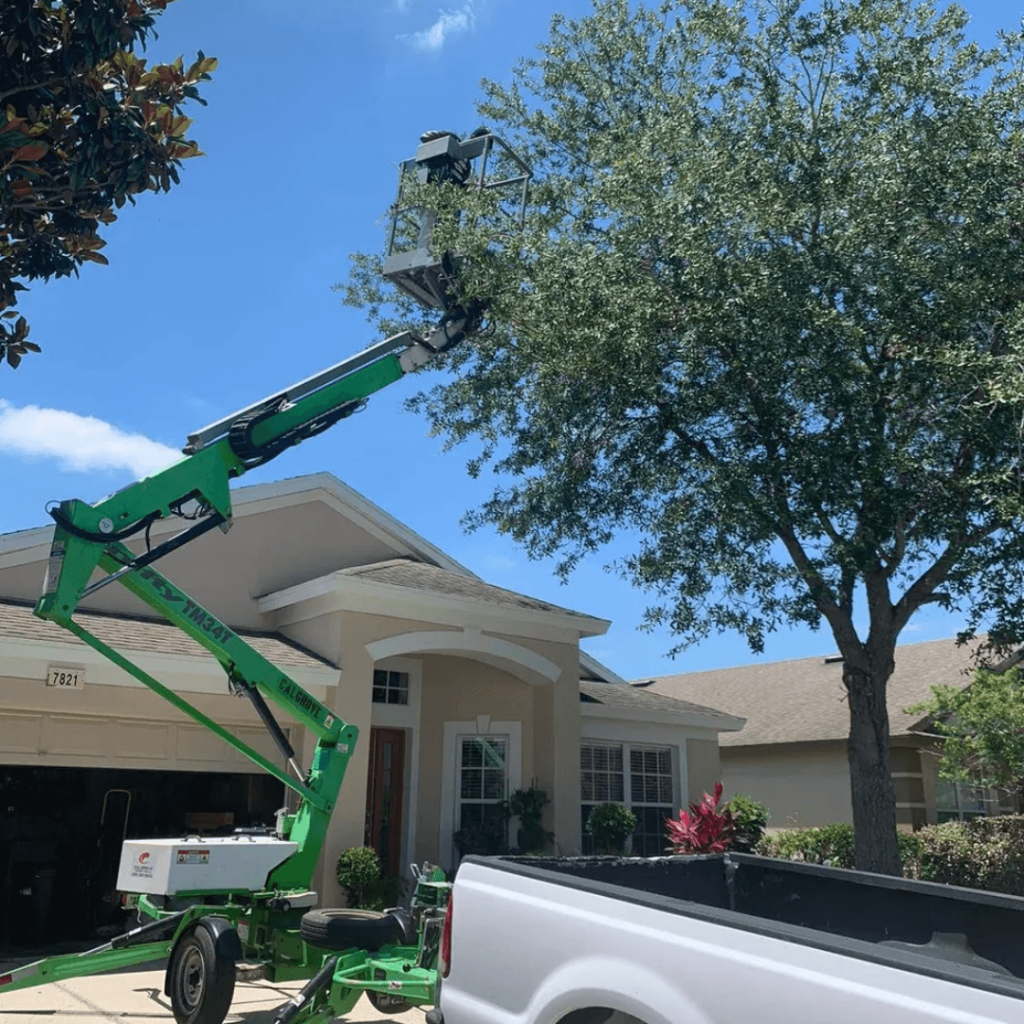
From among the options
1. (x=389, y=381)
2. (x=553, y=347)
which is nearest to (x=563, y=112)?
(x=553, y=347)

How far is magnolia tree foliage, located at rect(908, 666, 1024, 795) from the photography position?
19.4 metres

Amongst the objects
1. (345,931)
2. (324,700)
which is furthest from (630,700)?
(345,931)

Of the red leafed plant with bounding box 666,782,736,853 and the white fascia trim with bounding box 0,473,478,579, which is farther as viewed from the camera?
the red leafed plant with bounding box 666,782,736,853

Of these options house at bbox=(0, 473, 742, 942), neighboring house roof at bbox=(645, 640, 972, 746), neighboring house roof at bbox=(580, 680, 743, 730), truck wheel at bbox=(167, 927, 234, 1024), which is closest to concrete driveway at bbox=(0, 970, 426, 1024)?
truck wheel at bbox=(167, 927, 234, 1024)

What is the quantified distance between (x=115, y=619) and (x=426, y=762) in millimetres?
5046

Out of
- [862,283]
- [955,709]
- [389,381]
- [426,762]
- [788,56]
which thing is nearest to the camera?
[389,381]

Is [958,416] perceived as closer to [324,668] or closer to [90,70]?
[324,668]

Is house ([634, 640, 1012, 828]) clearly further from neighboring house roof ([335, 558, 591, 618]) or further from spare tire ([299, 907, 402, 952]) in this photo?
spare tire ([299, 907, 402, 952])

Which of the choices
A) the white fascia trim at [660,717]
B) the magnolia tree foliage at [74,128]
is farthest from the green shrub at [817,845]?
the magnolia tree foliage at [74,128]

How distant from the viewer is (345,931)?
320 inches

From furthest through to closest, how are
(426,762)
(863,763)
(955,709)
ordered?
(955,709) < (426,762) < (863,763)

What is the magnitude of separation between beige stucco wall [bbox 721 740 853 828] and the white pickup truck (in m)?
19.7

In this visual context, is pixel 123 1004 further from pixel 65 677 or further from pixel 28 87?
pixel 28 87

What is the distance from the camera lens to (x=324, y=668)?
13.4m
